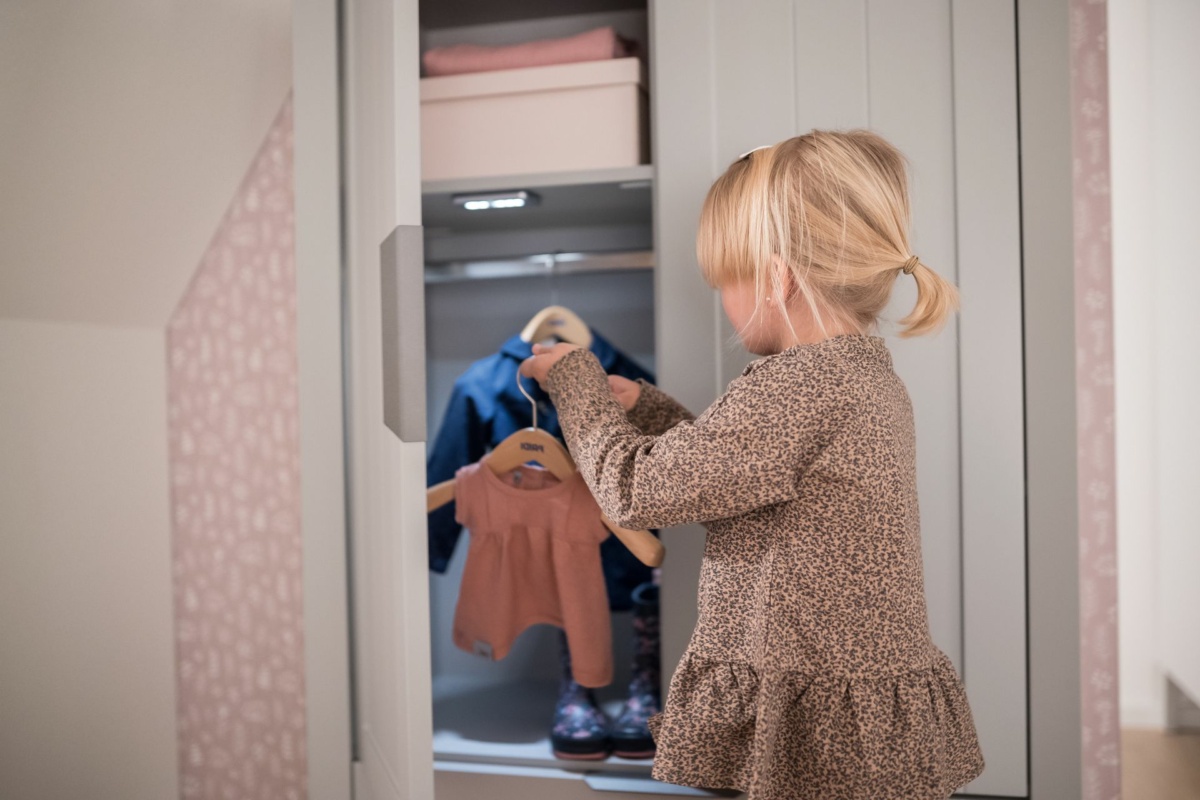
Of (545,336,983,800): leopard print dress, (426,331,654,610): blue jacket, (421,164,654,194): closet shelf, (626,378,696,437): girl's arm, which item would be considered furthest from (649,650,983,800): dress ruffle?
(421,164,654,194): closet shelf

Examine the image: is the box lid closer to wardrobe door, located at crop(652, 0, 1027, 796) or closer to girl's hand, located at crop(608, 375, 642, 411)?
wardrobe door, located at crop(652, 0, 1027, 796)

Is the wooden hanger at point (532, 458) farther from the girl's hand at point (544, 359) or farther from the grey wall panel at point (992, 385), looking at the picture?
the grey wall panel at point (992, 385)

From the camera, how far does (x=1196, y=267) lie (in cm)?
201

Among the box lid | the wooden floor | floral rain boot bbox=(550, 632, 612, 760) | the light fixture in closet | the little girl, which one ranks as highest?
the box lid

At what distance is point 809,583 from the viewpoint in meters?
0.90

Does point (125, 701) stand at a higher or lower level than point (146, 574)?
lower

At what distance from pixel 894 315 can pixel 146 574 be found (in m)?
1.07

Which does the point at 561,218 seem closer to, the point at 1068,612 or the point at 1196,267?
the point at 1068,612

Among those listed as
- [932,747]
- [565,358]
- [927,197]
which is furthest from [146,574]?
[927,197]

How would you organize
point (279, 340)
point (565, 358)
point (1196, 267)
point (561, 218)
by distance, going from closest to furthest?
1. point (565, 358)
2. point (279, 340)
3. point (561, 218)
4. point (1196, 267)

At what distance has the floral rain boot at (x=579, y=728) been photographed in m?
1.29

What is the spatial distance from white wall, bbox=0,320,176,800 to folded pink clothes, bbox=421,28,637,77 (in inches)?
23.2

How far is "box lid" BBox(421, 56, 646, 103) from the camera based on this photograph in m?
1.25

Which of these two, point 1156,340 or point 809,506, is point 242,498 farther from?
point 1156,340
